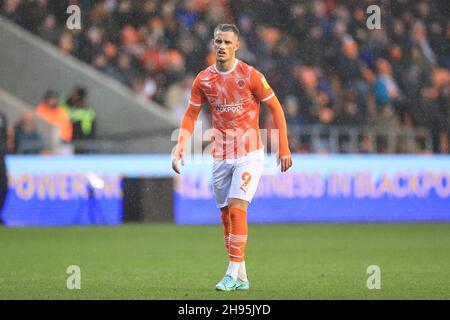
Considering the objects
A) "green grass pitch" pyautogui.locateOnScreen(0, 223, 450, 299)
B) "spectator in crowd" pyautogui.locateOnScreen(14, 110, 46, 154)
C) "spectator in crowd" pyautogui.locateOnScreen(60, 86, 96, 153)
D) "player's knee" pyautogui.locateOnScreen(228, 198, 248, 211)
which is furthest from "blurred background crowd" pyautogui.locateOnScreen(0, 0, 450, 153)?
"player's knee" pyautogui.locateOnScreen(228, 198, 248, 211)

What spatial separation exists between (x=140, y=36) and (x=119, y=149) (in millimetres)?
2639

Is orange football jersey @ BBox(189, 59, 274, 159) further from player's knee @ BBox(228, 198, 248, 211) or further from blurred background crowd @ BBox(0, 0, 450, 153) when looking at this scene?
blurred background crowd @ BBox(0, 0, 450, 153)

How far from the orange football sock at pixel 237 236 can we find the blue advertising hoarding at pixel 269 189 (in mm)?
8406

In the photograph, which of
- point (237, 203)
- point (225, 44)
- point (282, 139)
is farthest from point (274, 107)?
point (237, 203)

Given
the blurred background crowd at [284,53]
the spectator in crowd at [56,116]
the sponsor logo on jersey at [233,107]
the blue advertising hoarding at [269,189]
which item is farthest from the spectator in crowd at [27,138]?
→ the sponsor logo on jersey at [233,107]

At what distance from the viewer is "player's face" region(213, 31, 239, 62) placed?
9.10 m

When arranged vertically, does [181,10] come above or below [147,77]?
above

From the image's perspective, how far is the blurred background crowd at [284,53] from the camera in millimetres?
20734

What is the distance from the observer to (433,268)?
36.4 feet

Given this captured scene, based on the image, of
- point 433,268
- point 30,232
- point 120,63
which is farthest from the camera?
point 120,63

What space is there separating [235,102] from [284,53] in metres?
12.4
